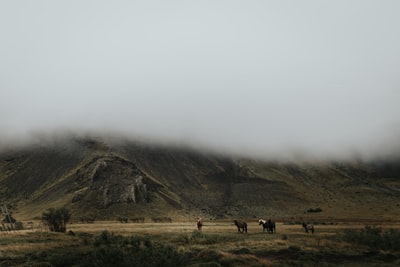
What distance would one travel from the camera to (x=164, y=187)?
136 m

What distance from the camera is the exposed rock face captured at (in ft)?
389

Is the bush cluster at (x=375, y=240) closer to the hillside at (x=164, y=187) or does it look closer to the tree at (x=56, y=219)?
the tree at (x=56, y=219)

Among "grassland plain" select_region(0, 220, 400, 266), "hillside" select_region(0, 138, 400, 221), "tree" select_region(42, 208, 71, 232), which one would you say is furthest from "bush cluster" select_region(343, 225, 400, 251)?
"hillside" select_region(0, 138, 400, 221)

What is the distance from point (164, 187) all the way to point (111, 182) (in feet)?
60.3

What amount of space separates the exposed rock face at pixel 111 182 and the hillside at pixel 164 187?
0.29 meters

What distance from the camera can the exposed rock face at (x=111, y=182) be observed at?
118625 mm

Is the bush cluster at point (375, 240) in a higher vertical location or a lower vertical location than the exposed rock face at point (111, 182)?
lower

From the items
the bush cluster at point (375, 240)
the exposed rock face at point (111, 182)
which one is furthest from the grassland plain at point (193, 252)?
the exposed rock face at point (111, 182)

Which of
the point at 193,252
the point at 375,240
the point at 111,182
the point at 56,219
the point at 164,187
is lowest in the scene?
the point at 193,252

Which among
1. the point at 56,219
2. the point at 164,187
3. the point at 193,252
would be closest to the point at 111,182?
the point at 164,187

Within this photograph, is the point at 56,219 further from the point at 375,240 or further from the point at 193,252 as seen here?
the point at 375,240

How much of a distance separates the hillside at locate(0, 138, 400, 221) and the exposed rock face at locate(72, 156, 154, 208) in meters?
0.29

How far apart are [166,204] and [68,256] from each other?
92.7 metres

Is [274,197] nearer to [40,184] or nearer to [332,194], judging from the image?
[332,194]
